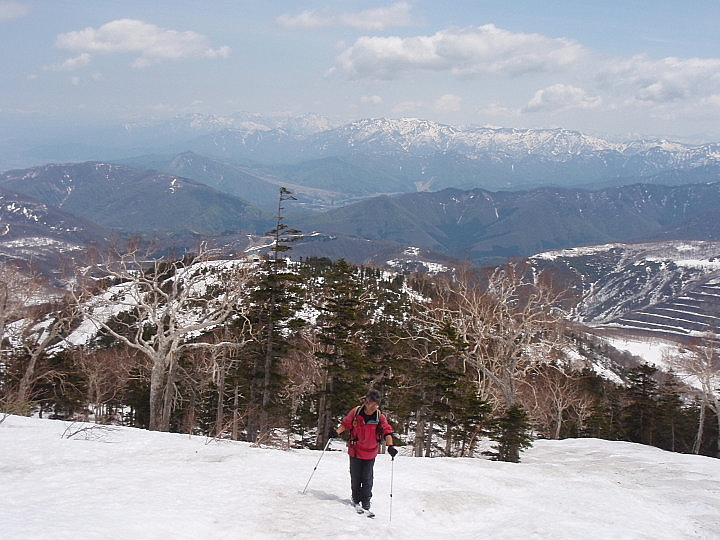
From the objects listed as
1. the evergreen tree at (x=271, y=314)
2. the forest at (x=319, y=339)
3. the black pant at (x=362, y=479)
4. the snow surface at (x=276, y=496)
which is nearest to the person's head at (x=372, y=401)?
the black pant at (x=362, y=479)

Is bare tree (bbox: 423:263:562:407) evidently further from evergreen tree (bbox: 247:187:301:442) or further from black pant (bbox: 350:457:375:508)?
black pant (bbox: 350:457:375:508)

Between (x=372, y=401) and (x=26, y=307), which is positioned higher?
(x=372, y=401)

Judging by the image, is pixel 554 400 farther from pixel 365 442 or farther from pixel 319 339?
pixel 365 442

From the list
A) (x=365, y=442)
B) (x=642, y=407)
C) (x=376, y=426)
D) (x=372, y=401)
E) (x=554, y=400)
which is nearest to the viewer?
(x=372, y=401)

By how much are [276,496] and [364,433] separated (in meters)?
1.98

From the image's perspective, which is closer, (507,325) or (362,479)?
(362,479)

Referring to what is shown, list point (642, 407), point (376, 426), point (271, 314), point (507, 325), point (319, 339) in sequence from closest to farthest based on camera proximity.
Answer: point (376, 426) < point (507, 325) < point (271, 314) < point (319, 339) < point (642, 407)

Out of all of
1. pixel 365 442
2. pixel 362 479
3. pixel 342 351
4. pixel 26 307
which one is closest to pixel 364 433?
pixel 365 442

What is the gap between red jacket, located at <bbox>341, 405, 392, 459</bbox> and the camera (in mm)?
9008

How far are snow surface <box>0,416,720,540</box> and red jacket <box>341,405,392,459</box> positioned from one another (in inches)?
39.7

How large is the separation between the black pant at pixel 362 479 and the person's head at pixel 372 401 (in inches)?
36.3

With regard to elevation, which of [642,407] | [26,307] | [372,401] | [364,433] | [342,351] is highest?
[372,401]

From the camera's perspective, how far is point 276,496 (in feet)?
29.5

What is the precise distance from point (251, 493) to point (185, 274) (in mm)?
16817
